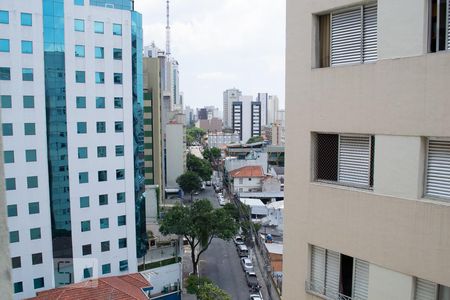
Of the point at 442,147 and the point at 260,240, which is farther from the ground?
the point at 442,147

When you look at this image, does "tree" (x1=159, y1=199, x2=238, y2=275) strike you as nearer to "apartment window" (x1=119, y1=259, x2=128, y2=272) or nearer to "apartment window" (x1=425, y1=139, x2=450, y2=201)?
"apartment window" (x1=119, y1=259, x2=128, y2=272)

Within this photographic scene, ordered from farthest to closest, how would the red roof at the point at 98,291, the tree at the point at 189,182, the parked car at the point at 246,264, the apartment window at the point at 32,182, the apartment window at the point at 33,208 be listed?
the tree at the point at 189,182 → the parked car at the point at 246,264 → the apartment window at the point at 33,208 → the apartment window at the point at 32,182 → the red roof at the point at 98,291


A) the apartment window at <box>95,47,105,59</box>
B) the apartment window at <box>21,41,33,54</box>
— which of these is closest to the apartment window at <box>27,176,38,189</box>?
the apartment window at <box>21,41,33,54</box>

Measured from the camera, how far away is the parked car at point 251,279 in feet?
85.1

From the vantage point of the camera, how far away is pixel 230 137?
9444 cm

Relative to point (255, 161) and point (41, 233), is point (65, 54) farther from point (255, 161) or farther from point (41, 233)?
point (255, 161)

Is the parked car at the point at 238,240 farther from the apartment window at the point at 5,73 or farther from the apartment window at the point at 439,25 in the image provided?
the apartment window at the point at 439,25

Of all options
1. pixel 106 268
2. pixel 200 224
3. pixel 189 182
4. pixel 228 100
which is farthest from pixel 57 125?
pixel 228 100

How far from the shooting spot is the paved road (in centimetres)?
2558

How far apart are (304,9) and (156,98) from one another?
3477 cm

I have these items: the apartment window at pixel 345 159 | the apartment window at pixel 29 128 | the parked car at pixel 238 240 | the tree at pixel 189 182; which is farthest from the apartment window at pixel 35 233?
the tree at pixel 189 182

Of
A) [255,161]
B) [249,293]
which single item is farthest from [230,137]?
[249,293]

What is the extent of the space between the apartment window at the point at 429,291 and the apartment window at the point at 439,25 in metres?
2.09

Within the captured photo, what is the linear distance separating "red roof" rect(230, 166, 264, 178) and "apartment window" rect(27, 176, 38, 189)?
1196 inches
